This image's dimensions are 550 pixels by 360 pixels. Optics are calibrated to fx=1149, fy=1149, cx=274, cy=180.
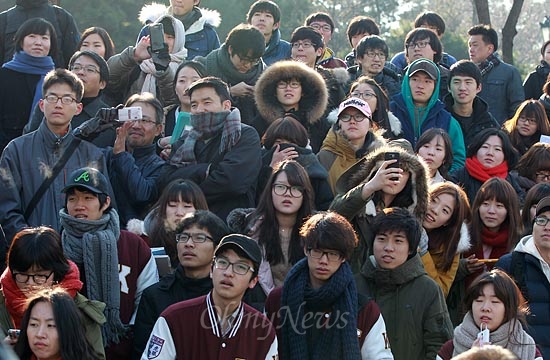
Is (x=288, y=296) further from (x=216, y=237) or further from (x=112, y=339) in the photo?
(x=112, y=339)

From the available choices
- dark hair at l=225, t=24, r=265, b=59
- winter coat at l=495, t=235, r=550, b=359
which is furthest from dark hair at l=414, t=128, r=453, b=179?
winter coat at l=495, t=235, r=550, b=359

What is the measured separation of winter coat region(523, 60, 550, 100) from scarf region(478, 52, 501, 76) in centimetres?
65

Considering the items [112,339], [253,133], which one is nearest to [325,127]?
[253,133]

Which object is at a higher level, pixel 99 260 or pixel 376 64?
pixel 376 64

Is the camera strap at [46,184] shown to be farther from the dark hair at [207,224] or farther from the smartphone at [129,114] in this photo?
the dark hair at [207,224]

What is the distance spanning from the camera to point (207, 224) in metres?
6.99

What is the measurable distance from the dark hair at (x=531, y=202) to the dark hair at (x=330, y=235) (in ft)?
7.34

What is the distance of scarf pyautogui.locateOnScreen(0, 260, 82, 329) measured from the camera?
21.1 ft

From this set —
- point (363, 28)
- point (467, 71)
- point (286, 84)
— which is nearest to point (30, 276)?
point (286, 84)

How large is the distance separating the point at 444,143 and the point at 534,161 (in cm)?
90

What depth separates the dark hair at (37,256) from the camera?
6.51 meters

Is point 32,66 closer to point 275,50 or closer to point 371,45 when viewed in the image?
point 275,50

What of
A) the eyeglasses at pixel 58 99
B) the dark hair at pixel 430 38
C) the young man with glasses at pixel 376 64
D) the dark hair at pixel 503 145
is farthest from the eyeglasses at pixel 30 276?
the dark hair at pixel 430 38

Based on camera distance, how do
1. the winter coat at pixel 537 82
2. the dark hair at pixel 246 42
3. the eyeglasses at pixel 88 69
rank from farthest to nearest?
the winter coat at pixel 537 82 → the dark hair at pixel 246 42 → the eyeglasses at pixel 88 69
